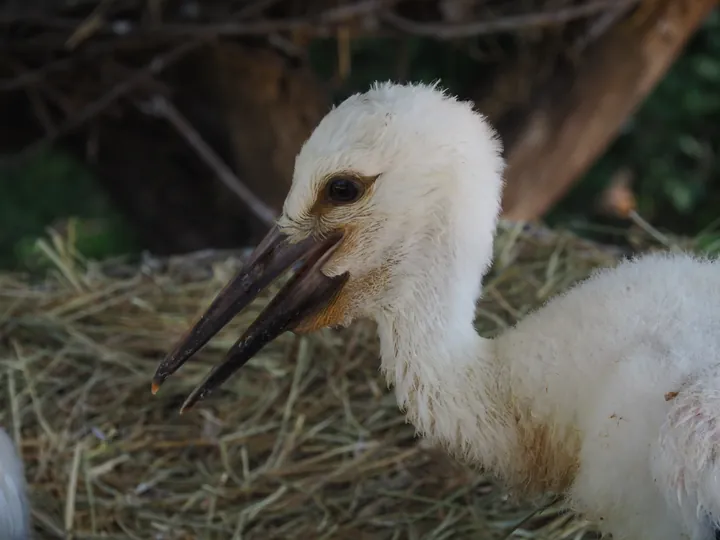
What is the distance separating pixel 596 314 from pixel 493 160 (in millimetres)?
180

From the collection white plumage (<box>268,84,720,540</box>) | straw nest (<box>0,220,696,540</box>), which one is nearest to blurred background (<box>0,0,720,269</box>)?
straw nest (<box>0,220,696,540</box>)

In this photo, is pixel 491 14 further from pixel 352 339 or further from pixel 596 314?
pixel 596 314

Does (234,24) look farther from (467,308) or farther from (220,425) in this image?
(467,308)

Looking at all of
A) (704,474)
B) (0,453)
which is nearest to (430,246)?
(704,474)

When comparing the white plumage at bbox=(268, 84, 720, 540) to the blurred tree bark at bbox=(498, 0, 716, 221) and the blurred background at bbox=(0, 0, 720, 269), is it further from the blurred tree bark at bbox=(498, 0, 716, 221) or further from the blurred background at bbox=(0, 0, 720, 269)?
the blurred tree bark at bbox=(498, 0, 716, 221)

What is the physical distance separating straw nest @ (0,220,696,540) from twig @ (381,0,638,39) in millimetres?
397

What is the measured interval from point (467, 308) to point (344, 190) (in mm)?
172

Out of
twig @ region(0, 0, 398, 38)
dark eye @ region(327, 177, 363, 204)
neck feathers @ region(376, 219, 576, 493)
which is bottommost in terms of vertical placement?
neck feathers @ region(376, 219, 576, 493)

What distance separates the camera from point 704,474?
65cm

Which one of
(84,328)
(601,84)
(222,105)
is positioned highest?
(222,105)

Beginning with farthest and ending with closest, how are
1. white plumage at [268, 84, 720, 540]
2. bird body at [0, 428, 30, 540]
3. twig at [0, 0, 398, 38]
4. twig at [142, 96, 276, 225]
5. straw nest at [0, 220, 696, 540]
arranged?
twig at [142, 96, 276, 225], twig at [0, 0, 398, 38], straw nest at [0, 220, 696, 540], bird body at [0, 428, 30, 540], white plumage at [268, 84, 720, 540]

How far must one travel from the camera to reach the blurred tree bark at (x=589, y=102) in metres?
1.82

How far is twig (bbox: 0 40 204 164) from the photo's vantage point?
1.69 m

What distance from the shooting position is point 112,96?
1.74 m
